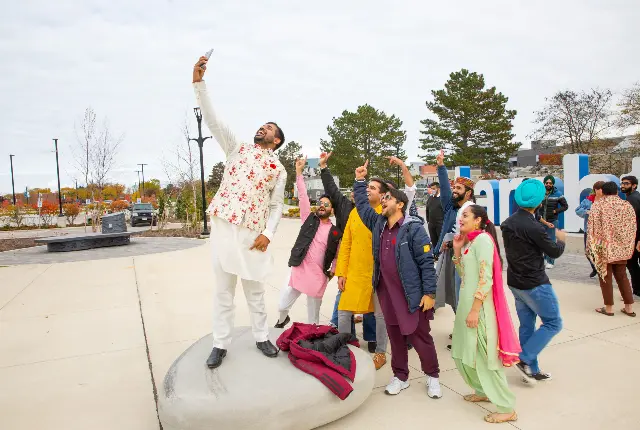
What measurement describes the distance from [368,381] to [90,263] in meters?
9.42

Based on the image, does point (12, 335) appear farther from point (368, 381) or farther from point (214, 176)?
point (214, 176)

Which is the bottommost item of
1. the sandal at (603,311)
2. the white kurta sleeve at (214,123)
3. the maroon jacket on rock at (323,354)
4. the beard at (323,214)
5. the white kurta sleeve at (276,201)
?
the sandal at (603,311)

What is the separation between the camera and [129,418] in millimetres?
3207

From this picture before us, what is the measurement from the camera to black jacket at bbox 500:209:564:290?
11.3 feet

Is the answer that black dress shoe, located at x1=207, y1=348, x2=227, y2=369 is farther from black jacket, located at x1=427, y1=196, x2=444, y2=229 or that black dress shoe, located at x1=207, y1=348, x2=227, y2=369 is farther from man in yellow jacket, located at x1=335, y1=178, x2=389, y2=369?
black jacket, located at x1=427, y1=196, x2=444, y2=229

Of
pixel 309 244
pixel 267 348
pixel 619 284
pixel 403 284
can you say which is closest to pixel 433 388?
pixel 403 284

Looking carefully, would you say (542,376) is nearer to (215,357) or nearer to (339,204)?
(339,204)

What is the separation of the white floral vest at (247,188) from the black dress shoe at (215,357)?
939mm

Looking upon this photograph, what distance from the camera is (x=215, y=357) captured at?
3.15 metres

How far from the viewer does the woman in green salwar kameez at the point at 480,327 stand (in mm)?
3021

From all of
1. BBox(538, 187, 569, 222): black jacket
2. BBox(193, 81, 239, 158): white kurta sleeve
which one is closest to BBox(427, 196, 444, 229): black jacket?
BBox(538, 187, 569, 222): black jacket

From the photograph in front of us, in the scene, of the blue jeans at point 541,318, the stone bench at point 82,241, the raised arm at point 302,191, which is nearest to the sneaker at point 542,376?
the blue jeans at point 541,318

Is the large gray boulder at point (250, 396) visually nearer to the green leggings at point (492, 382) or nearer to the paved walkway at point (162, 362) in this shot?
the paved walkway at point (162, 362)

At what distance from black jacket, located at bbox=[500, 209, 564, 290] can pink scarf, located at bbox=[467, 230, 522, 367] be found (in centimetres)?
46
